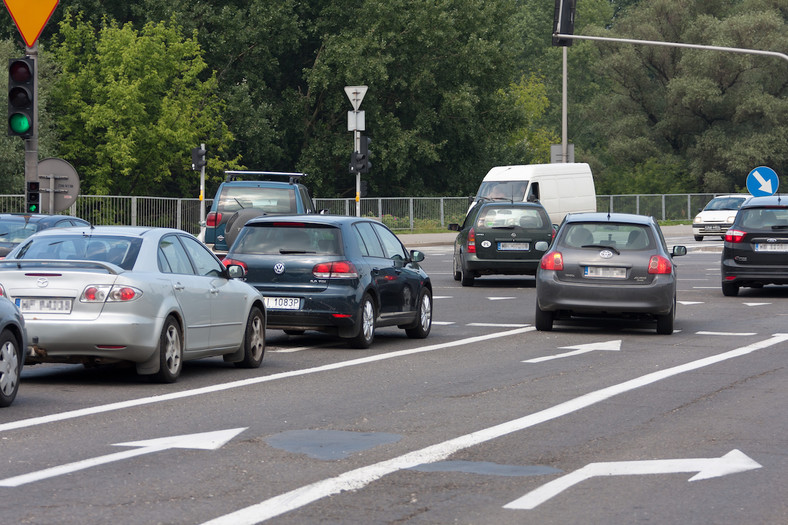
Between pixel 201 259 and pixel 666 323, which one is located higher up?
pixel 201 259

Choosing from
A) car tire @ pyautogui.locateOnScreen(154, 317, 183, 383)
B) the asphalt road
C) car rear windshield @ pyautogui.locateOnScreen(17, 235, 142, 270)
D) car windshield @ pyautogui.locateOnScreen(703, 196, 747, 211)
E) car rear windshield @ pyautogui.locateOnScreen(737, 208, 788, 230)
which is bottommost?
the asphalt road

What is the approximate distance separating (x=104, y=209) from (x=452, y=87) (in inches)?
932

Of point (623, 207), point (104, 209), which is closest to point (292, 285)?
point (104, 209)

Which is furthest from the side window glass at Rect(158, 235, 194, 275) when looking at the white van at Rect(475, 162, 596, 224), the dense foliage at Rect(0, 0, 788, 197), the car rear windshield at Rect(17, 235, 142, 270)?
the dense foliage at Rect(0, 0, 788, 197)

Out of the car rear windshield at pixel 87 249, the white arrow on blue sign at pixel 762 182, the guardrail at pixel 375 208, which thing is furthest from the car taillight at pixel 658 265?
the guardrail at pixel 375 208

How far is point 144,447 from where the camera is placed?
8.62 meters

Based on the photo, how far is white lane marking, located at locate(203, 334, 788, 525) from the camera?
6680 millimetres

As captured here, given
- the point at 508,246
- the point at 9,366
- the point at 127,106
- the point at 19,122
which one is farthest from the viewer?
the point at 127,106

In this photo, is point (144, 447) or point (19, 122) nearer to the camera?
point (144, 447)

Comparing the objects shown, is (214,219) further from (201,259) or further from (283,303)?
(201,259)

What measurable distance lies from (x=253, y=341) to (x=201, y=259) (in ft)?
3.32

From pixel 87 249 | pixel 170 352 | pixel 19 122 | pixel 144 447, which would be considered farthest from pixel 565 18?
pixel 144 447

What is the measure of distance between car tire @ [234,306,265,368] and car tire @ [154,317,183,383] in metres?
1.32

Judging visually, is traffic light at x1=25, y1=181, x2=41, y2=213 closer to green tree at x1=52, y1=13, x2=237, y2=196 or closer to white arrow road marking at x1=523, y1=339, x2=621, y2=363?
white arrow road marking at x1=523, y1=339, x2=621, y2=363
